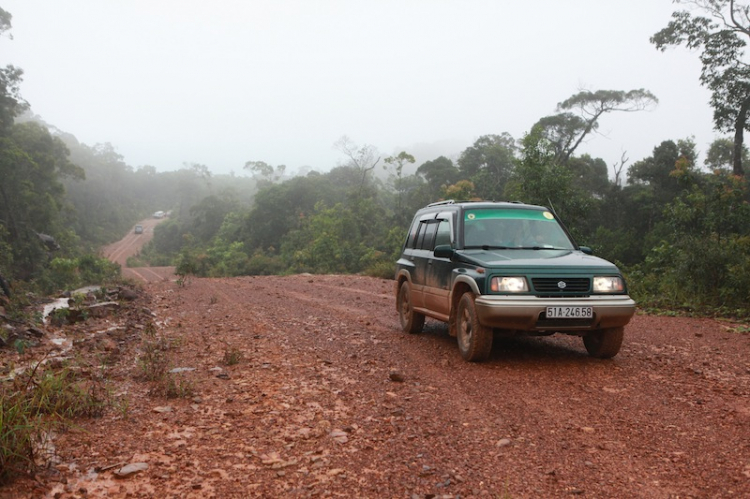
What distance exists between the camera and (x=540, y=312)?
17.8ft

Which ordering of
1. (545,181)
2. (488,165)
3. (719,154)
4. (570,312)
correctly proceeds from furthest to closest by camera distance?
1. (488,165)
2. (719,154)
3. (545,181)
4. (570,312)

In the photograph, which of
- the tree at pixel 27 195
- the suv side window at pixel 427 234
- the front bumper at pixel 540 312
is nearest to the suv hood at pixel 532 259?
the front bumper at pixel 540 312

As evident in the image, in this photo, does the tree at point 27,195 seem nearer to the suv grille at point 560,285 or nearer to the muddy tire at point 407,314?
the muddy tire at point 407,314

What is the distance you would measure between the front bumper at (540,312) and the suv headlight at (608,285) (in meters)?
0.10

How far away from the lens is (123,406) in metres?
4.57

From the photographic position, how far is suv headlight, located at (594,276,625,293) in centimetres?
570

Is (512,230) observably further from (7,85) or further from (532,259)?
(7,85)

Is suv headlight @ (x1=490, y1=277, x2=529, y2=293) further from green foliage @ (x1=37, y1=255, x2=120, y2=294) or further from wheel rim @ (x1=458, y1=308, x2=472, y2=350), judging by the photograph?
green foliage @ (x1=37, y1=255, x2=120, y2=294)

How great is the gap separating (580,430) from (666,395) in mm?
1330

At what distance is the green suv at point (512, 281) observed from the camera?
5496 mm

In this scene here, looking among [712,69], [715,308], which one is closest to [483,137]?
[712,69]

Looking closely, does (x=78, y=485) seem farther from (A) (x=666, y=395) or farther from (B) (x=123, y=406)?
(A) (x=666, y=395)

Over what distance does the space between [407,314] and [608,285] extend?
119 inches

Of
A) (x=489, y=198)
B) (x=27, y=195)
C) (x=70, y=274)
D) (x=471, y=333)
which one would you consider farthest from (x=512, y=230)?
(x=489, y=198)
